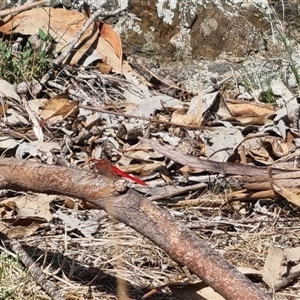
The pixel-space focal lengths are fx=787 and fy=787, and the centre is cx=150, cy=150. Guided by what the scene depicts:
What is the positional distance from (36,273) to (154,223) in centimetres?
58

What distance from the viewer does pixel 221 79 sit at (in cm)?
387

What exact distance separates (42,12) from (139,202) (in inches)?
90.5

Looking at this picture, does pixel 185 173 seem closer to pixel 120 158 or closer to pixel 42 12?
pixel 120 158

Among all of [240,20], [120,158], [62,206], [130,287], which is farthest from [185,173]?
[240,20]

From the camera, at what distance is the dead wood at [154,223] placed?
1813mm

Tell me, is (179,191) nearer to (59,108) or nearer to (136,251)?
(136,251)

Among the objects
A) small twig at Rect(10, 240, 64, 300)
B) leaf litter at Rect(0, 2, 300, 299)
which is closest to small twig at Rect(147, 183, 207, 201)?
leaf litter at Rect(0, 2, 300, 299)

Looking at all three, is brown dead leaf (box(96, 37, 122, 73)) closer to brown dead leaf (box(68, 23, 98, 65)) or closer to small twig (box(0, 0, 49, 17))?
brown dead leaf (box(68, 23, 98, 65))

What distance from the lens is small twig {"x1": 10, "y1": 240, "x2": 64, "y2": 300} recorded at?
2229 millimetres

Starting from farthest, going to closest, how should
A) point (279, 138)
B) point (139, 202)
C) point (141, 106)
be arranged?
point (141, 106) < point (279, 138) < point (139, 202)

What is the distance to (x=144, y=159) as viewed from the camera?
3.16 meters

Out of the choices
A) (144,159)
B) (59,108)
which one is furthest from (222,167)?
(59,108)

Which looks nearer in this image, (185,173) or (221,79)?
(185,173)

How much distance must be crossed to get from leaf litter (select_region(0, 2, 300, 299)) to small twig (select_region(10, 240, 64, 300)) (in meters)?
0.08
